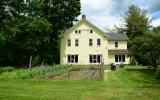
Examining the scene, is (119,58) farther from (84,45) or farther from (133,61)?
(84,45)

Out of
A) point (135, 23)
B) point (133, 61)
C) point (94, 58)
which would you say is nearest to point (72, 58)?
point (94, 58)

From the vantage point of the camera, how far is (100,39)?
6538 cm

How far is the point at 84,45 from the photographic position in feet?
214

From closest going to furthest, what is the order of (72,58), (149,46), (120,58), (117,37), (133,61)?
(149,46), (72,58), (120,58), (117,37), (133,61)

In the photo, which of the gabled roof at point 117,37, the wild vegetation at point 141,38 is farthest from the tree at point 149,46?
the gabled roof at point 117,37

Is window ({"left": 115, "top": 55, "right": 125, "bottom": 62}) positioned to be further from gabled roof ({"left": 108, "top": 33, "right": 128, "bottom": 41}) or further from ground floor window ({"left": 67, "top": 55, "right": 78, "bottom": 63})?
ground floor window ({"left": 67, "top": 55, "right": 78, "bottom": 63})

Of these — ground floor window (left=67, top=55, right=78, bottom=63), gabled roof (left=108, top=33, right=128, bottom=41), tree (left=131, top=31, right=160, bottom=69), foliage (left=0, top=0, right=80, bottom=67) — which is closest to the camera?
tree (left=131, top=31, right=160, bottom=69)

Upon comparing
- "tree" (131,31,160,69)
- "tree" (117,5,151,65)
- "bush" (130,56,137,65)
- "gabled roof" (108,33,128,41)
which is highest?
"tree" (117,5,151,65)

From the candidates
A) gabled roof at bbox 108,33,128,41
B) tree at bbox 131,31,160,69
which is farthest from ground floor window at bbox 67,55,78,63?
tree at bbox 131,31,160,69

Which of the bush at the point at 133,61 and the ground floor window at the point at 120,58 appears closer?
the ground floor window at the point at 120,58

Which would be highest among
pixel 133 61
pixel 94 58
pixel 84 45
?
pixel 84 45

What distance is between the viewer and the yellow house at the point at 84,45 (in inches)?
2557

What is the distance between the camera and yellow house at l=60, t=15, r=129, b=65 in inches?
2557

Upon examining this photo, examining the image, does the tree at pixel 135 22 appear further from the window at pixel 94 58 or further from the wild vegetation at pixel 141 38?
the window at pixel 94 58
